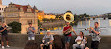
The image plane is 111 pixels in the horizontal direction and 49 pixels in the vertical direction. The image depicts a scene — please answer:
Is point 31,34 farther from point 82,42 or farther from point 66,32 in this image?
point 82,42

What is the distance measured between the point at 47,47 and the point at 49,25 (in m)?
86.4

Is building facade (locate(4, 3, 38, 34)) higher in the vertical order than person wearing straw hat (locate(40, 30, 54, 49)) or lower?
higher

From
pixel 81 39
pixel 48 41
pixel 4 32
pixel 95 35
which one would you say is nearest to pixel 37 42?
pixel 48 41

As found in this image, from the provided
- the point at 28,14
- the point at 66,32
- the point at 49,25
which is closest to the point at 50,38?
the point at 66,32

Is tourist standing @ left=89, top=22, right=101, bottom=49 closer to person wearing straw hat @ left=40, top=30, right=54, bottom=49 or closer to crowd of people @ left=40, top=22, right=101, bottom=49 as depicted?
crowd of people @ left=40, top=22, right=101, bottom=49

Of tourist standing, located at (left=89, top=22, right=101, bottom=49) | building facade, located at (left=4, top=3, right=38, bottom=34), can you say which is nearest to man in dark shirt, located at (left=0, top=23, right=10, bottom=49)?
tourist standing, located at (left=89, top=22, right=101, bottom=49)

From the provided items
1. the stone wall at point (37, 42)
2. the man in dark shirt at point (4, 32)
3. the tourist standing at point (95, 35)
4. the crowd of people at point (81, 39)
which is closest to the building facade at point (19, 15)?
the stone wall at point (37, 42)

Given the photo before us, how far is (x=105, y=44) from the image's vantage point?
6137 mm

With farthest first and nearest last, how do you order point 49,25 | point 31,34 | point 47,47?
point 49,25 < point 31,34 < point 47,47

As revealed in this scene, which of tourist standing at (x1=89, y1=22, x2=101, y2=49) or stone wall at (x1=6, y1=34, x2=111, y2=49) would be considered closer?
stone wall at (x1=6, y1=34, x2=111, y2=49)

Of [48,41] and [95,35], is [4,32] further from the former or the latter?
[95,35]

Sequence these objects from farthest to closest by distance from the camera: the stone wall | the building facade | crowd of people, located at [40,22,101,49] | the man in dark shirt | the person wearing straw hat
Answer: the building facade
the man in dark shirt
the person wearing straw hat
crowd of people, located at [40,22,101,49]
the stone wall

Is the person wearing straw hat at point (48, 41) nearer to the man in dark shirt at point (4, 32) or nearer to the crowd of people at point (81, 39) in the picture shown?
the crowd of people at point (81, 39)

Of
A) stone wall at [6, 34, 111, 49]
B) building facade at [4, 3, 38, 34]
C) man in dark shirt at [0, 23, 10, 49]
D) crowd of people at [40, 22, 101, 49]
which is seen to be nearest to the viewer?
stone wall at [6, 34, 111, 49]
